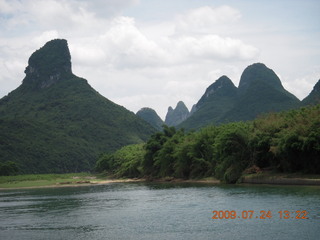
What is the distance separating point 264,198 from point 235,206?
433 cm

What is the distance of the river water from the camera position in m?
25.3

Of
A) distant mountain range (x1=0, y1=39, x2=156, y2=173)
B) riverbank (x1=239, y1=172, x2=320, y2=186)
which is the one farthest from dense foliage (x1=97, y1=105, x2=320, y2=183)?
distant mountain range (x1=0, y1=39, x2=156, y2=173)

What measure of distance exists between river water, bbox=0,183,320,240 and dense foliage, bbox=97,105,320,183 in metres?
6.87

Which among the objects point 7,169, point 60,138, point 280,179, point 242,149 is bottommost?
point 280,179

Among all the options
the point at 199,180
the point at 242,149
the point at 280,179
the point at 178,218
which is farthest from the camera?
the point at 199,180

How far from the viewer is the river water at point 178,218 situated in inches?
997

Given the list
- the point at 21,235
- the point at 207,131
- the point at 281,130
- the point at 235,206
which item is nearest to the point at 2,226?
the point at 21,235
